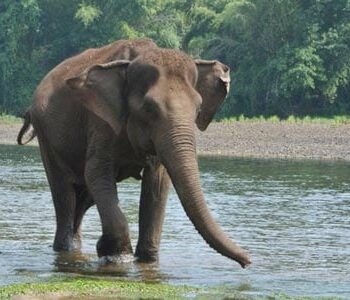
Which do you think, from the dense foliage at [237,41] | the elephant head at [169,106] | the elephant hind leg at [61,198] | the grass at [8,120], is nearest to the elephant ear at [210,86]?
the elephant head at [169,106]

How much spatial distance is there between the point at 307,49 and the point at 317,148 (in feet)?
61.2

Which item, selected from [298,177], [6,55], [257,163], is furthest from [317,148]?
[6,55]

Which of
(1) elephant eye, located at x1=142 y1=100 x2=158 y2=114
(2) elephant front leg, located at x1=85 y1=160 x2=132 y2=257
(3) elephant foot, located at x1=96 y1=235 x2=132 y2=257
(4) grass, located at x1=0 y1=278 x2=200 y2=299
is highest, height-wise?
(1) elephant eye, located at x1=142 y1=100 x2=158 y2=114

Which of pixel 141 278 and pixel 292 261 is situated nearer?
pixel 141 278

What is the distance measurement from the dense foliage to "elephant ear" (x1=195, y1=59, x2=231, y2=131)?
42.7m

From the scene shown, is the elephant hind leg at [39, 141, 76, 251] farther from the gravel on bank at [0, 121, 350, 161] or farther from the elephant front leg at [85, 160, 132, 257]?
the gravel on bank at [0, 121, 350, 161]

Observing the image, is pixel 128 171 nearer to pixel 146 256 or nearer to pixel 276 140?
pixel 146 256

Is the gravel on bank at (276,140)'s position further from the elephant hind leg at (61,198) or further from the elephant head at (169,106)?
the elephant head at (169,106)

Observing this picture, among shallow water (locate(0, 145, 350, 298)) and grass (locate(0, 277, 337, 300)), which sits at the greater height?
grass (locate(0, 277, 337, 300))

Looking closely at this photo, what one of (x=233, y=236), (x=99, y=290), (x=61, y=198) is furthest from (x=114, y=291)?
(x=233, y=236)

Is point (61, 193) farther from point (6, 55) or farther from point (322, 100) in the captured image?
point (6, 55)

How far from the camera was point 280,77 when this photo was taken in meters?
56.8

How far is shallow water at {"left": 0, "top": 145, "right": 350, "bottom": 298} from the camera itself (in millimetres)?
11945

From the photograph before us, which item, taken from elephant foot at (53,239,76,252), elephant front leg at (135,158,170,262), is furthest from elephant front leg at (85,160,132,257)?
elephant foot at (53,239,76,252)
